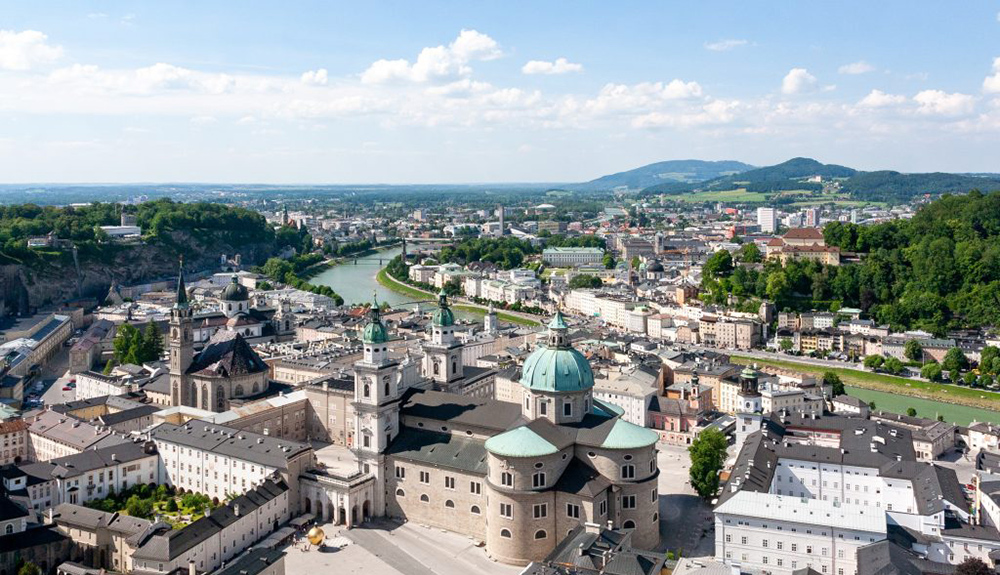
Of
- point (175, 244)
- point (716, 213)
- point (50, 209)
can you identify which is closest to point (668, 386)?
point (175, 244)

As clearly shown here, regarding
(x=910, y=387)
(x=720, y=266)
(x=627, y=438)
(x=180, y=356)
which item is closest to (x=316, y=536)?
(x=627, y=438)

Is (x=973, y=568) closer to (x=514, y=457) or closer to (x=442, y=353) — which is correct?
(x=514, y=457)

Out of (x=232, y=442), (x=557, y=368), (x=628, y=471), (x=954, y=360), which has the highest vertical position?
(x=557, y=368)

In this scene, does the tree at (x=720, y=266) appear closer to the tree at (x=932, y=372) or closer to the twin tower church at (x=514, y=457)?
the tree at (x=932, y=372)

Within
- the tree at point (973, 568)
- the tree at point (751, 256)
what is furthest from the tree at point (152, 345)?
the tree at point (751, 256)

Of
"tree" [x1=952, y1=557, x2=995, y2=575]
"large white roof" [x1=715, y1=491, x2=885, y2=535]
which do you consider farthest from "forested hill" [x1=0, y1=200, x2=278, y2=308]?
"tree" [x1=952, y1=557, x2=995, y2=575]

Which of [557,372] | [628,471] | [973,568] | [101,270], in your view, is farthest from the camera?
[101,270]

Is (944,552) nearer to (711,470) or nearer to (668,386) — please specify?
(711,470)
